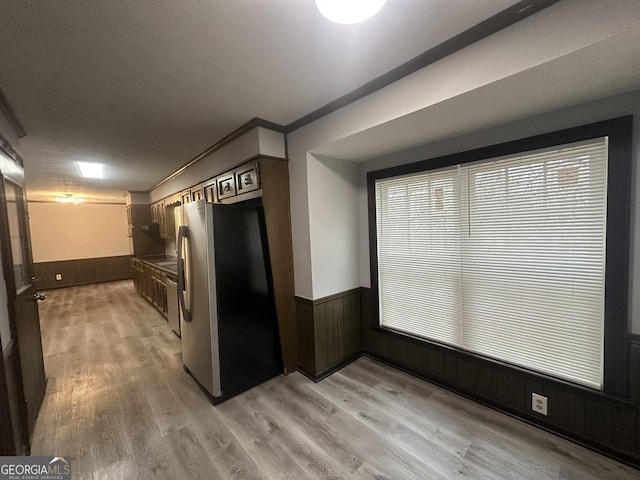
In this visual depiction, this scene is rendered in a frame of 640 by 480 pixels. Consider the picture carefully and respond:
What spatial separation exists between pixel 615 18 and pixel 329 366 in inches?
114

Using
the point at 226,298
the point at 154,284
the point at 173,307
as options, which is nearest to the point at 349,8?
the point at 226,298

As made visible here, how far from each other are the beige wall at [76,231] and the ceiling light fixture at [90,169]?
4.14m

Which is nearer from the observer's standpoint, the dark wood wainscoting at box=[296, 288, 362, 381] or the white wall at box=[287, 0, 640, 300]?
the white wall at box=[287, 0, 640, 300]

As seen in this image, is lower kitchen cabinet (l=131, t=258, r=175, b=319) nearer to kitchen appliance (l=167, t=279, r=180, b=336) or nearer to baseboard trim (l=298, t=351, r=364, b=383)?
kitchen appliance (l=167, t=279, r=180, b=336)

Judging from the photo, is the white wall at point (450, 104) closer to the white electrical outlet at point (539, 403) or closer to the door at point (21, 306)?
the white electrical outlet at point (539, 403)

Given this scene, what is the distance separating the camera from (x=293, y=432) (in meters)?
1.87

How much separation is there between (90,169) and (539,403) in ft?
18.8

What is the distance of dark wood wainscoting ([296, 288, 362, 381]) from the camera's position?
2.53 m

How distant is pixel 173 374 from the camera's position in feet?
8.81

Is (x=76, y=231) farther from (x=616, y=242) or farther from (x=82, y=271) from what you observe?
(x=616, y=242)

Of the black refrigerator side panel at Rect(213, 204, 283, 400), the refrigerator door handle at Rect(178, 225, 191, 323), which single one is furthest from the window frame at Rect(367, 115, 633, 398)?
the refrigerator door handle at Rect(178, 225, 191, 323)

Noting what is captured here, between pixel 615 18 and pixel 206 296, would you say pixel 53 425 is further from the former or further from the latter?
pixel 615 18

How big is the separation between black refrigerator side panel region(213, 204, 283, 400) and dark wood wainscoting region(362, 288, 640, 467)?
1276 mm

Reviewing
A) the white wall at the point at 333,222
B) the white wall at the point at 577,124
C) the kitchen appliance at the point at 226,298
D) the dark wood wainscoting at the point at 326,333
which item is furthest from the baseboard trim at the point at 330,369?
the white wall at the point at 577,124
